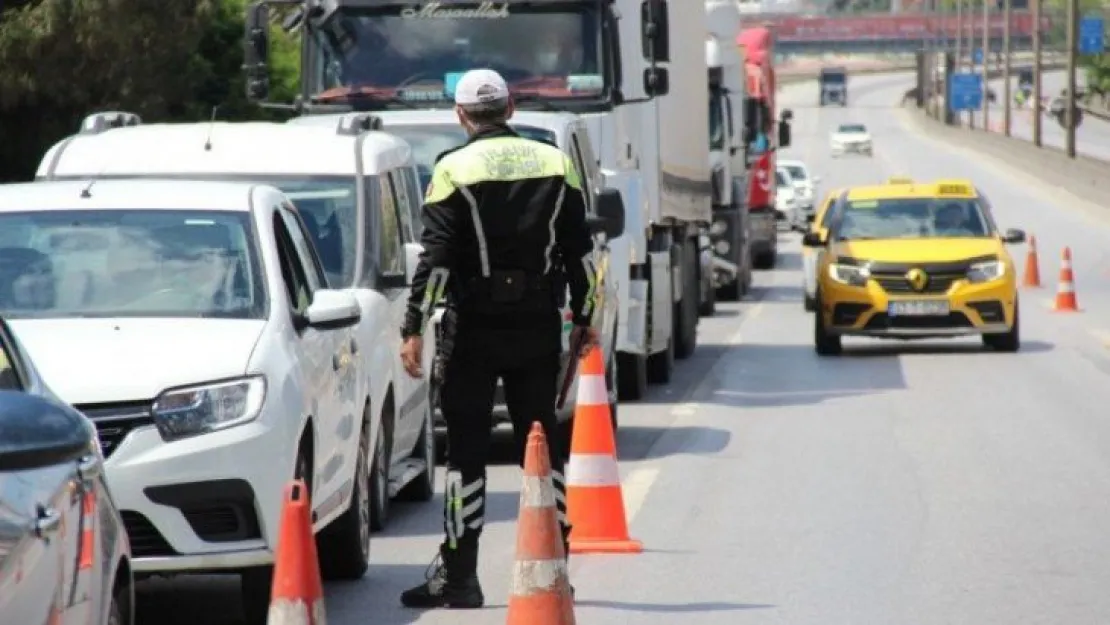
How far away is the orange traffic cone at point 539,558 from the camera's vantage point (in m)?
8.59

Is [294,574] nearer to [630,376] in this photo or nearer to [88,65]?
[630,376]

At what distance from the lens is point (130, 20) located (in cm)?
3033

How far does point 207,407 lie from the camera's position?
927 centimetres

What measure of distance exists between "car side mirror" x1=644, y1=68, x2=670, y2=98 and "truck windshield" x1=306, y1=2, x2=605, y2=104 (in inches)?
27.3

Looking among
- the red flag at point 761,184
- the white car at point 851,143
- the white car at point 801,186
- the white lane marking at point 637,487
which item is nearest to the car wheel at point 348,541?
the white lane marking at point 637,487

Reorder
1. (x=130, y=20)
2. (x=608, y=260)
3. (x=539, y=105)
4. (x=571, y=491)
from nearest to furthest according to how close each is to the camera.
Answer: (x=571, y=491) < (x=608, y=260) < (x=539, y=105) < (x=130, y=20)

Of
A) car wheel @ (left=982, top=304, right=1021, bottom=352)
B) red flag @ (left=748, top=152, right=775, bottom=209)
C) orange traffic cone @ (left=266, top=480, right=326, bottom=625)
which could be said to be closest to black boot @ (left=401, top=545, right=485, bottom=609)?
orange traffic cone @ (left=266, top=480, right=326, bottom=625)

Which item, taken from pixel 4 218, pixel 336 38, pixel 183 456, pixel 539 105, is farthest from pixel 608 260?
pixel 183 456

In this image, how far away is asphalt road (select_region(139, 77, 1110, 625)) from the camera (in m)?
10.4

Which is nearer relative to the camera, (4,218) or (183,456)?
(183,456)

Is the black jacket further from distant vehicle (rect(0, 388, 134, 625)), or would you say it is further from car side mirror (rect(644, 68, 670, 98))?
car side mirror (rect(644, 68, 670, 98))

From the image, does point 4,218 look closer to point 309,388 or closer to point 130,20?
point 309,388

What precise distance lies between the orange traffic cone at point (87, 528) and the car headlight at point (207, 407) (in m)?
2.63

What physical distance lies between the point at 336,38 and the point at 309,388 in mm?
11156
